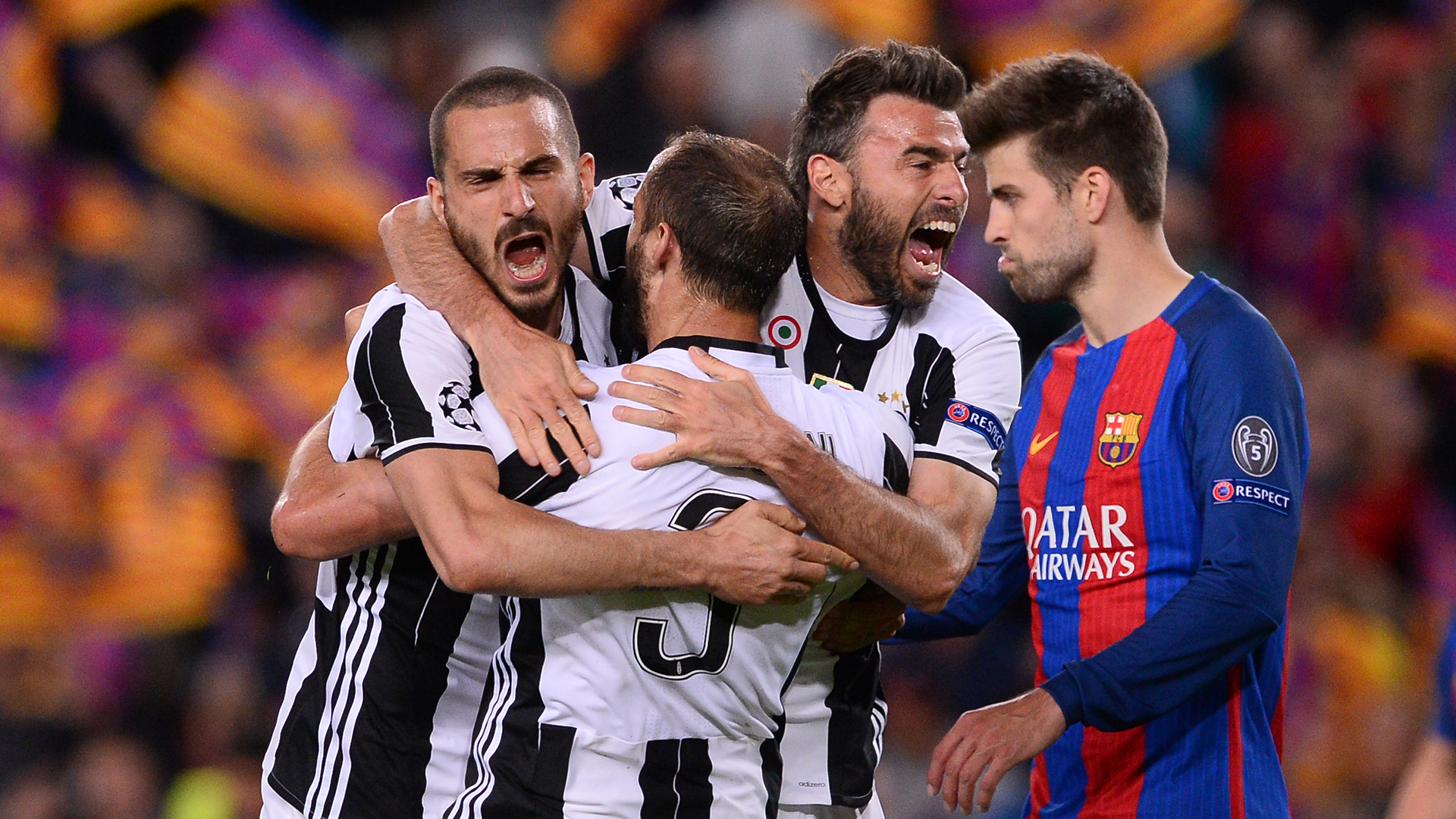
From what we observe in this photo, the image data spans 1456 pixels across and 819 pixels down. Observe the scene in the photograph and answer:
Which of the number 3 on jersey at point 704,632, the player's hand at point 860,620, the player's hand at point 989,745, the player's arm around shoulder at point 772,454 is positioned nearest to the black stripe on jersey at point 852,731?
the player's hand at point 860,620

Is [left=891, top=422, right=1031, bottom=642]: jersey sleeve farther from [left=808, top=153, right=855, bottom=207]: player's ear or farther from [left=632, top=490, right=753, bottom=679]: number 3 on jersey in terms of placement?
[left=632, top=490, right=753, bottom=679]: number 3 on jersey

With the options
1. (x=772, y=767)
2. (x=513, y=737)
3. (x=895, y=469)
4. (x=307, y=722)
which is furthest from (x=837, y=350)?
(x=307, y=722)

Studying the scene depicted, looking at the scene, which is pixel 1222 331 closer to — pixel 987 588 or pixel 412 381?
pixel 987 588

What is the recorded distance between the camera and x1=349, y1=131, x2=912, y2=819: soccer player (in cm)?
256

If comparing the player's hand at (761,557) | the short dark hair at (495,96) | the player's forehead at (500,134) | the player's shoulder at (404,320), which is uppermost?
the short dark hair at (495,96)

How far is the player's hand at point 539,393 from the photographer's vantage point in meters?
2.57

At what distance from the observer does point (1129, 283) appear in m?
3.45

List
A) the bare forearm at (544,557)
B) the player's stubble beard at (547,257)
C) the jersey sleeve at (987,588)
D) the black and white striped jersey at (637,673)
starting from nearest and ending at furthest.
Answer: the bare forearm at (544,557) < the black and white striped jersey at (637,673) < the player's stubble beard at (547,257) < the jersey sleeve at (987,588)

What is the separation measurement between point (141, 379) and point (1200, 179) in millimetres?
6052

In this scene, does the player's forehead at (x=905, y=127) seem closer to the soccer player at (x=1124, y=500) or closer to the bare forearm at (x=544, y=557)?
the soccer player at (x=1124, y=500)

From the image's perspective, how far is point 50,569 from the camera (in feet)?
25.4

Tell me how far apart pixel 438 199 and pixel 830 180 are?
3.00 ft

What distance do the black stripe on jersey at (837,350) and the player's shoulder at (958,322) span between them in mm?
71

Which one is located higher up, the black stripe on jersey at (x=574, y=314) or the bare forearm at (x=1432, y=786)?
the black stripe on jersey at (x=574, y=314)
